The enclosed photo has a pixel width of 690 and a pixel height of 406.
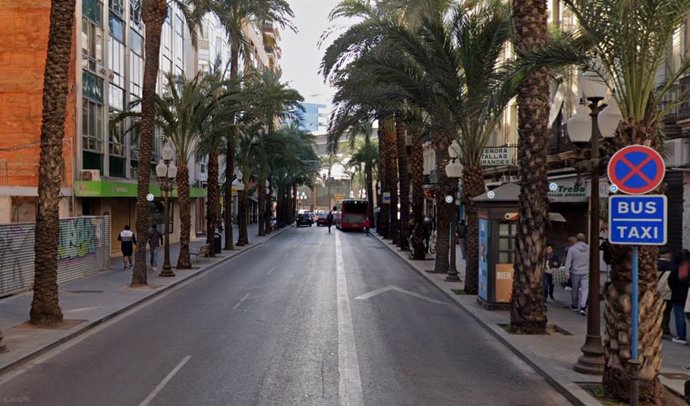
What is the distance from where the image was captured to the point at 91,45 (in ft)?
94.9

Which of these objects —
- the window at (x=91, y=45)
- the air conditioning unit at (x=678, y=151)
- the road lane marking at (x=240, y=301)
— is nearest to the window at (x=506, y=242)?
the air conditioning unit at (x=678, y=151)

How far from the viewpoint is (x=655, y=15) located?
8.40m

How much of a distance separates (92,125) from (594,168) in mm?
24437

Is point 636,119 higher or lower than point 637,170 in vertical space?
higher

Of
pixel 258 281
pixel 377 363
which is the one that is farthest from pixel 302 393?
pixel 258 281

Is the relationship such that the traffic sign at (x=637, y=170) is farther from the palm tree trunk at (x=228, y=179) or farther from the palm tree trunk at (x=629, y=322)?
the palm tree trunk at (x=228, y=179)

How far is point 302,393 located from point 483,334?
227 inches

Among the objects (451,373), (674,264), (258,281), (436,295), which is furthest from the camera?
(258,281)

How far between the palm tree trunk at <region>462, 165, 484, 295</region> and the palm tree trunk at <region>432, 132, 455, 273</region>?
426 centimetres

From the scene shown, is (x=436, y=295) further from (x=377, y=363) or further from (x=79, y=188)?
(x=79, y=188)

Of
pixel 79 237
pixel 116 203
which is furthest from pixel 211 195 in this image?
pixel 79 237

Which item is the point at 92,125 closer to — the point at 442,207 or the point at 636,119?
the point at 442,207

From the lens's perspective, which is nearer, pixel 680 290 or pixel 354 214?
pixel 680 290

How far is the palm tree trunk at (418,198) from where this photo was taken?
2977 cm
